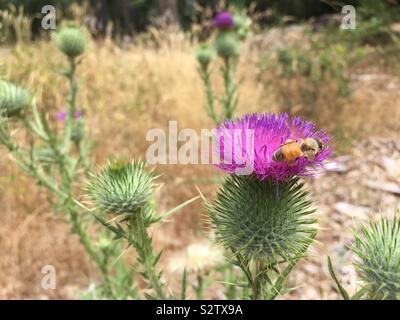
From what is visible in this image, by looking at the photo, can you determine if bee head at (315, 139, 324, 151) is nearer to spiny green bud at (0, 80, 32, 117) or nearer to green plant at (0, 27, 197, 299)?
green plant at (0, 27, 197, 299)

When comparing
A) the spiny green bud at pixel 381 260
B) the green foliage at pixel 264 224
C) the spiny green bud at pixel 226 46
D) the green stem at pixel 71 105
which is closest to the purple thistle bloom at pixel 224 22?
the spiny green bud at pixel 226 46

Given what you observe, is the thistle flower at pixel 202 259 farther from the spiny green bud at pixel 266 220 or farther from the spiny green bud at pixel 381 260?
the spiny green bud at pixel 381 260

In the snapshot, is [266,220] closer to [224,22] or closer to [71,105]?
[71,105]

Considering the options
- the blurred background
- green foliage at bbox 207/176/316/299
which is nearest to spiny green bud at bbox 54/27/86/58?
the blurred background

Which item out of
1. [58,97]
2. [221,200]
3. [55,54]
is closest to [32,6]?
[55,54]

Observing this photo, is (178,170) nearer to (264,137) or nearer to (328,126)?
(328,126)

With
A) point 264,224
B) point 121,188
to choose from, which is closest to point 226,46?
point 121,188
